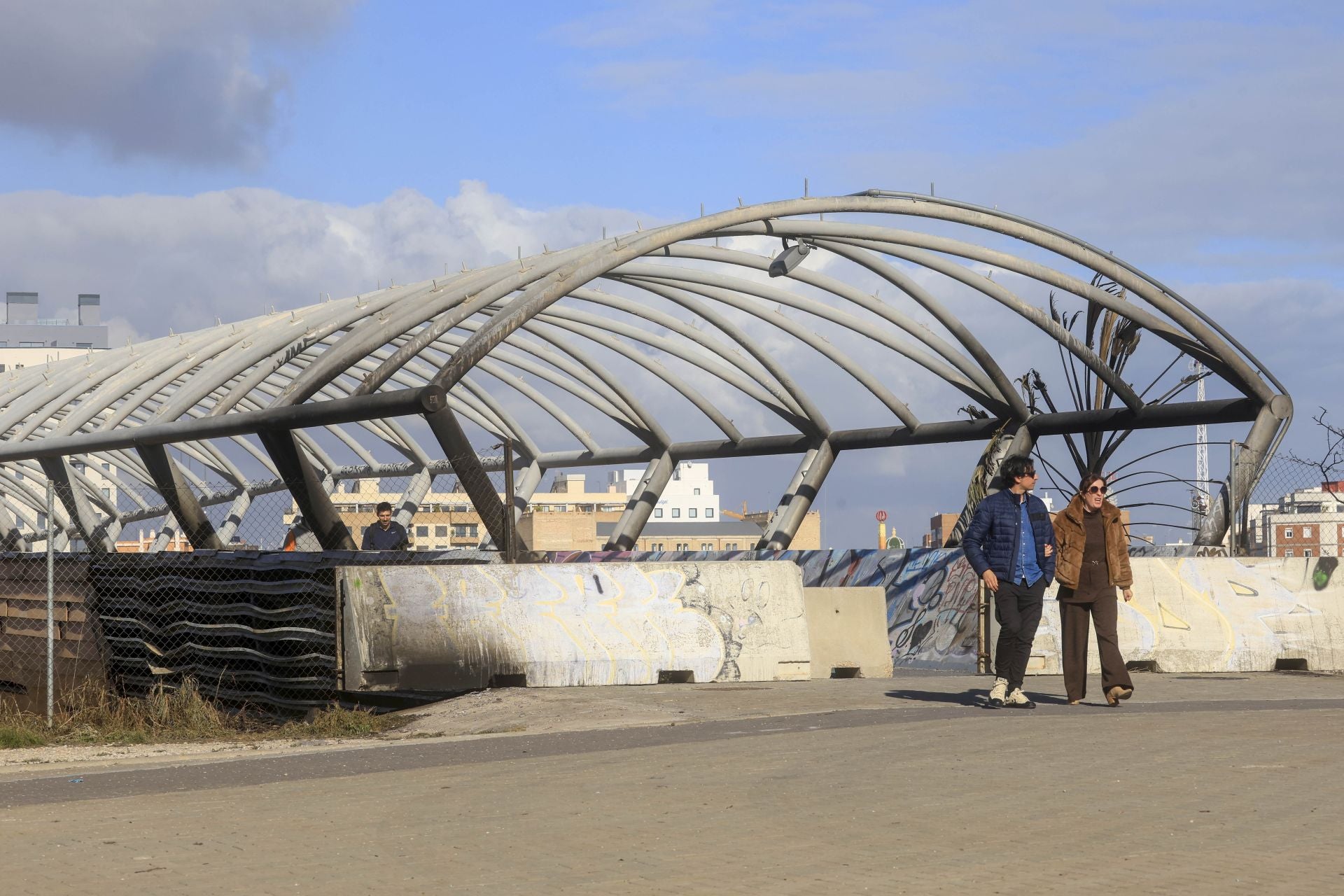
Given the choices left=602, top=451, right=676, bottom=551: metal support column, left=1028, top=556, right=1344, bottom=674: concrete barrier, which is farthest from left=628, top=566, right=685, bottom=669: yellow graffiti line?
left=602, top=451, right=676, bottom=551: metal support column

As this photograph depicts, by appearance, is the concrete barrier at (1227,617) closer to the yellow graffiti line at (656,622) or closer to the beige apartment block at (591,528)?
the yellow graffiti line at (656,622)

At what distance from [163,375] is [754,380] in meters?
10.7

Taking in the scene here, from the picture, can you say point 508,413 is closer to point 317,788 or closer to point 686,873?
point 317,788

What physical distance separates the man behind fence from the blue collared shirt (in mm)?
10134

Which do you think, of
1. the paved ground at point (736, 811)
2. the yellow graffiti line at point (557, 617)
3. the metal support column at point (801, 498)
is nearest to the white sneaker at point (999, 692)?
the paved ground at point (736, 811)

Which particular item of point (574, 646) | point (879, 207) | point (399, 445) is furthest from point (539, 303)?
point (399, 445)

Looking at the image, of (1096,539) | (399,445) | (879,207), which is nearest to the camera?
(1096,539)

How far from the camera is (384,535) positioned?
20391 mm

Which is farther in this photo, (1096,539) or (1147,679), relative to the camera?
(1147,679)

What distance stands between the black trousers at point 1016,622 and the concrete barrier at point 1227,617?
14.0 ft

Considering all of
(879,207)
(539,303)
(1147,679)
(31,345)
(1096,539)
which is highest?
(31,345)

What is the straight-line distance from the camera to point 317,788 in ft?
27.2

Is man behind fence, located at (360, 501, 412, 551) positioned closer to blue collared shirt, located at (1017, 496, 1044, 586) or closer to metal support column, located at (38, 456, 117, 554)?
metal support column, located at (38, 456, 117, 554)

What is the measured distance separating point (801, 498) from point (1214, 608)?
51.5 feet
